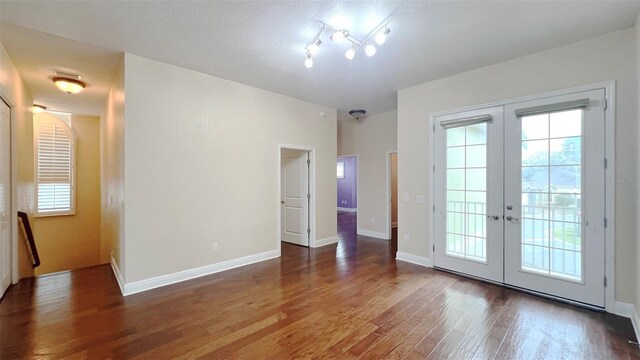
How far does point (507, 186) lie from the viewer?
11.3ft

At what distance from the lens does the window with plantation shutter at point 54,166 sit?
5602mm

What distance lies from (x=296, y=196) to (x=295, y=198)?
5 centimetres

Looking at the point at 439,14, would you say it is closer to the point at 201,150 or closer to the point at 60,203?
the point at 201,150

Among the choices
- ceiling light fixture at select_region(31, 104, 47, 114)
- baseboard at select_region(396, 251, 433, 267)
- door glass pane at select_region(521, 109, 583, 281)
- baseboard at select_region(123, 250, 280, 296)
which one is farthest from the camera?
ceiling light fixture at select_region(31, 104, 47, 114)

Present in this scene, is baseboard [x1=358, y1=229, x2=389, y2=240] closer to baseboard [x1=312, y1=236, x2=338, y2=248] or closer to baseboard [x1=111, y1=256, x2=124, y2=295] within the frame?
baseboard [x1=312, y1=236, x2=338, y2=248]

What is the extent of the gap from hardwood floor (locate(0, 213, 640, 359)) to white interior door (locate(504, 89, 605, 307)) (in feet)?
1.01

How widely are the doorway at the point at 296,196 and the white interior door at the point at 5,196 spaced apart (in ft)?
12.7

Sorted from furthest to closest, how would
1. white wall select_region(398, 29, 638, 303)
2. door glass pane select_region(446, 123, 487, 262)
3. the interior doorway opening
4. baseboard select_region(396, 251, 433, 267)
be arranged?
the interior doorway opening
baseboard select_region(396, 251, 433, 267)
door glass pane select_region(446, 123, 487, 262)
white wall select_region(398, 29, 638, 303)

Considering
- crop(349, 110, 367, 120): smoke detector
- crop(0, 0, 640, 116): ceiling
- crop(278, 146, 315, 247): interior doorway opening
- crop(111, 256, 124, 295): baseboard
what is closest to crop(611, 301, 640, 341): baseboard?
crop(0, 0, 640, 116): ceiling

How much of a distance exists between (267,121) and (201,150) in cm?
131

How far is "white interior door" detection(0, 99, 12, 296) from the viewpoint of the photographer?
10.2 feet

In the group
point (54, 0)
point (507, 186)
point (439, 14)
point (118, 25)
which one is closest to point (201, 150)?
point (118, 25)

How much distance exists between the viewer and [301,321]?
2619 mm

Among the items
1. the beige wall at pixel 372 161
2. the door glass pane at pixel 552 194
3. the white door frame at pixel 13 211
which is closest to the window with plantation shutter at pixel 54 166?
the white door frame at pixel 13 211
